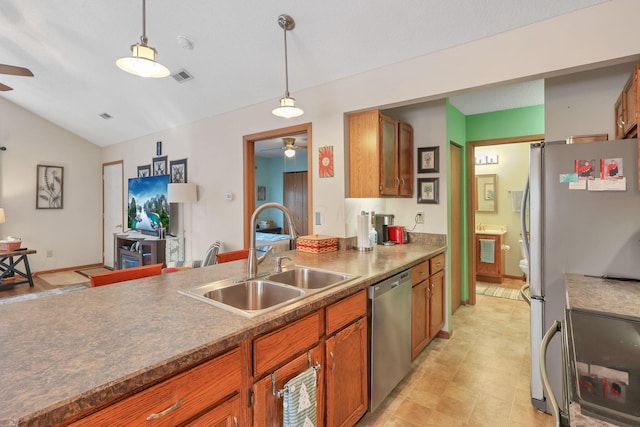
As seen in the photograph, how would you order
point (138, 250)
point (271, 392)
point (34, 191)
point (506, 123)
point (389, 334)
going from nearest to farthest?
point (271, 392)
point (389, 334)
point (506, 123)
point (138, 250)
point (34, 191)

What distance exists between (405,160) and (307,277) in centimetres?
183

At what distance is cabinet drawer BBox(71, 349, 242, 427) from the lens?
0.83 m

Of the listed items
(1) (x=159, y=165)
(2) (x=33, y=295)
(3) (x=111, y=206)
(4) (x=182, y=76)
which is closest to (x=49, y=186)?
(3) (x=111, y=206)

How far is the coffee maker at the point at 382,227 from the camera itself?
340cm

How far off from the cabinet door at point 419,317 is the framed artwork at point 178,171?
372 cm

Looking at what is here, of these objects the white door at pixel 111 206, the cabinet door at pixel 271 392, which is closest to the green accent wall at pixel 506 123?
the cabinet door at pixel 271 392

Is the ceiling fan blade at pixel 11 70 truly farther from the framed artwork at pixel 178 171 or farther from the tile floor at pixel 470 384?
the tile floor at pixel 470 384

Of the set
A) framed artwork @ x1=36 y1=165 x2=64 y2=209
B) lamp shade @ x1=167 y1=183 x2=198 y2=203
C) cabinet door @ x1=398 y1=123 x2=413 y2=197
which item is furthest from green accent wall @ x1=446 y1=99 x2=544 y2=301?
framed artwork @ x1=36 y1=165 x2=64 y2=209

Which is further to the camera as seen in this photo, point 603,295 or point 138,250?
point 138,250

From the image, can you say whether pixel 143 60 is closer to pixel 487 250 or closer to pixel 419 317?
pixel 419 317

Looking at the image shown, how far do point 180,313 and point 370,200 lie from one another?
99.4 inches

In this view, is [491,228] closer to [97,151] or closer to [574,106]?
[574,106]

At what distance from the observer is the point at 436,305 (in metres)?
2.97

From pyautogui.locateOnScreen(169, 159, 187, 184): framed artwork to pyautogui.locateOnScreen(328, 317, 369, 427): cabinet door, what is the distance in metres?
3.87
